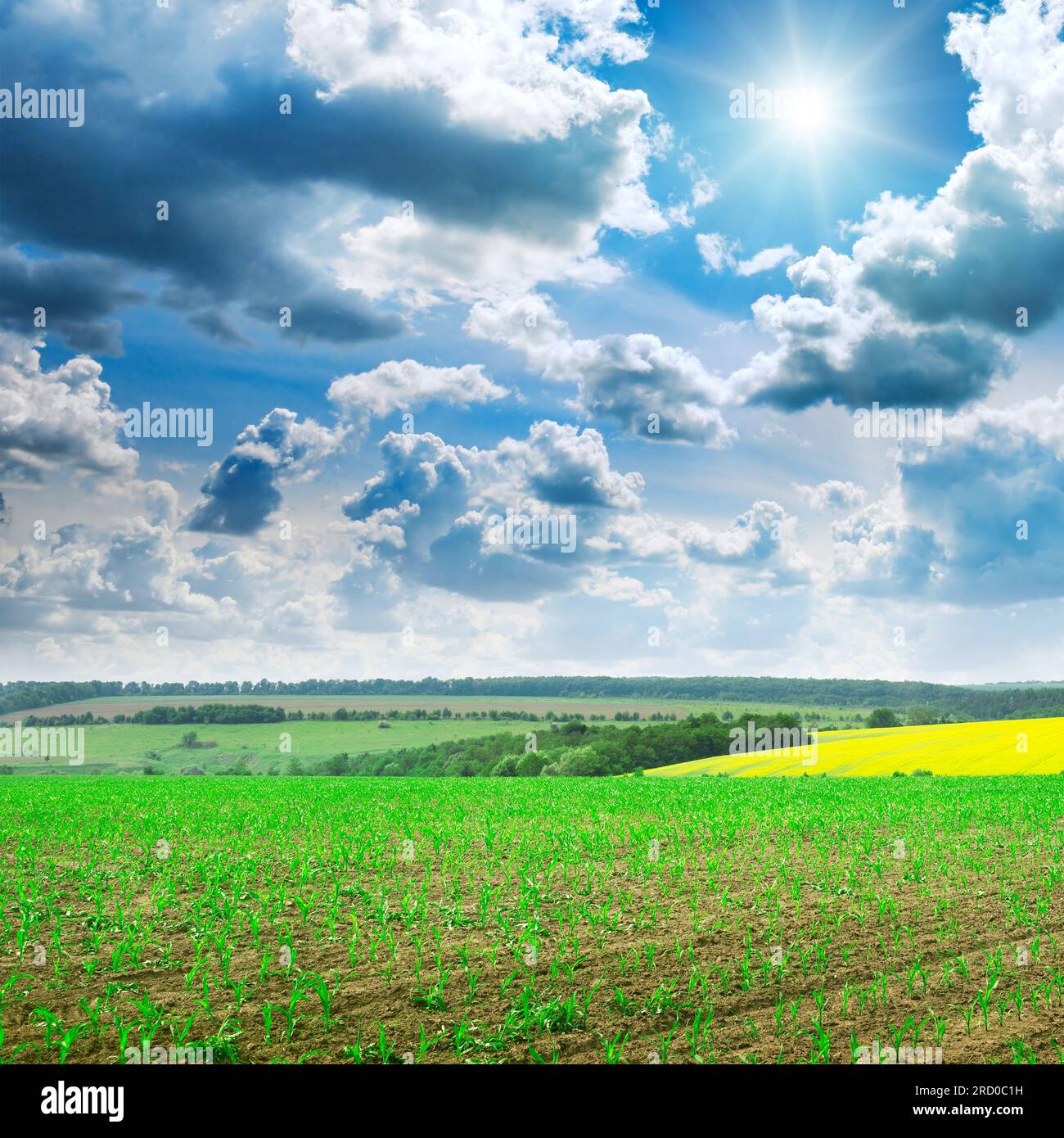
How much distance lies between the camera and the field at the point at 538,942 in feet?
24.3

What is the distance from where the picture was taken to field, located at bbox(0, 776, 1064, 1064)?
24.3ft

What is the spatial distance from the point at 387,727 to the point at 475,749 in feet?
182

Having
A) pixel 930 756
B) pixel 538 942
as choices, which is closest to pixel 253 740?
pixel 930 756

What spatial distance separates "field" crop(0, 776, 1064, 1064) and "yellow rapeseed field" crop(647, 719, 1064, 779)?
33.3 meters

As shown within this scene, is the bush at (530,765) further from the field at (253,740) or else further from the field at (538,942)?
the field at (538,942)

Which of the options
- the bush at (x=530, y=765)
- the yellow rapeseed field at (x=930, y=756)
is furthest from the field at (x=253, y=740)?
the yellow rapeseed field at (x=930, y=756)

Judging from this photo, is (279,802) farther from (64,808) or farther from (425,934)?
(425,934)

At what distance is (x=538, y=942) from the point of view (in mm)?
9977

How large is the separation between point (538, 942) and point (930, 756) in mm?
54530

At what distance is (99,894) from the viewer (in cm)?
1267

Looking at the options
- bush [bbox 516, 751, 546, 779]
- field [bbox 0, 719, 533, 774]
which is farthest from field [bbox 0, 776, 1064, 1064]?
field [bbox 0, 719, 533, 774]

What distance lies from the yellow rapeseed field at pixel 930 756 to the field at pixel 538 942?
33313 mm
